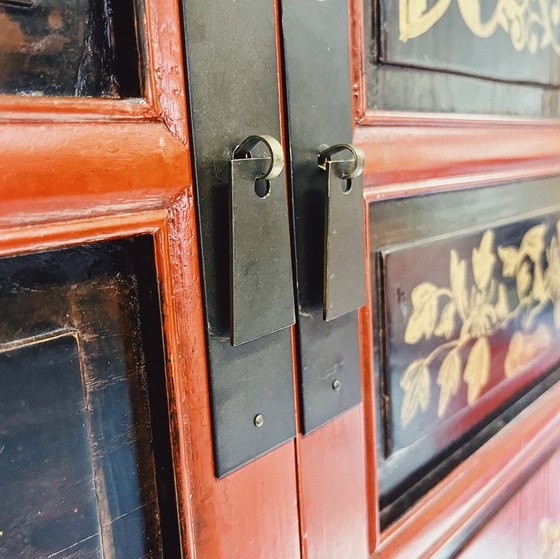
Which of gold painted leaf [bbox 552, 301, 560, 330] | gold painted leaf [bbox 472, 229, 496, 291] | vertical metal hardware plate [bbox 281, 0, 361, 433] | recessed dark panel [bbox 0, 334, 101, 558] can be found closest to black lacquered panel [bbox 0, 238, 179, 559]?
recessed dark panel [bbox 0, 334, 101, 558]

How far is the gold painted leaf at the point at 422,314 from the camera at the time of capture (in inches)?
17.6

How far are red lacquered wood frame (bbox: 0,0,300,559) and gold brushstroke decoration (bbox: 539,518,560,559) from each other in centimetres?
47

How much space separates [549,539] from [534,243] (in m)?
0.37

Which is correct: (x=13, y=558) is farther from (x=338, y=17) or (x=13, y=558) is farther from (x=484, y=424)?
(x=484, y=424)

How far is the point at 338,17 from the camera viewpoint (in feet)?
1.11

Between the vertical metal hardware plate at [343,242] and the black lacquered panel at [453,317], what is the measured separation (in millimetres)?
56

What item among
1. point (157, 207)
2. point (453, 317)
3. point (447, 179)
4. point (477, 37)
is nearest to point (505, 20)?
point (477, 37)

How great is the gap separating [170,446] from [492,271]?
0.38 m

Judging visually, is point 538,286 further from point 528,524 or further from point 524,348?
point 528,524

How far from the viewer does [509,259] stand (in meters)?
0.56

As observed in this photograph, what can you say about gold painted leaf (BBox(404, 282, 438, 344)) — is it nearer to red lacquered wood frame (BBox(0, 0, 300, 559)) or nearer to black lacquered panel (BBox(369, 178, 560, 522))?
black lacquered panel (BBox(369, 178, 560, 522))

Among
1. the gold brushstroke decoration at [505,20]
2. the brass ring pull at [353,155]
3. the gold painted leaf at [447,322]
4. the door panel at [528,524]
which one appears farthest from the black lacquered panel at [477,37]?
the door panel at [528,524]

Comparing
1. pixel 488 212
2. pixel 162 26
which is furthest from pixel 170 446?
pixel 488 212

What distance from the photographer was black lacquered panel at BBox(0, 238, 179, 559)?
0.24 meters
